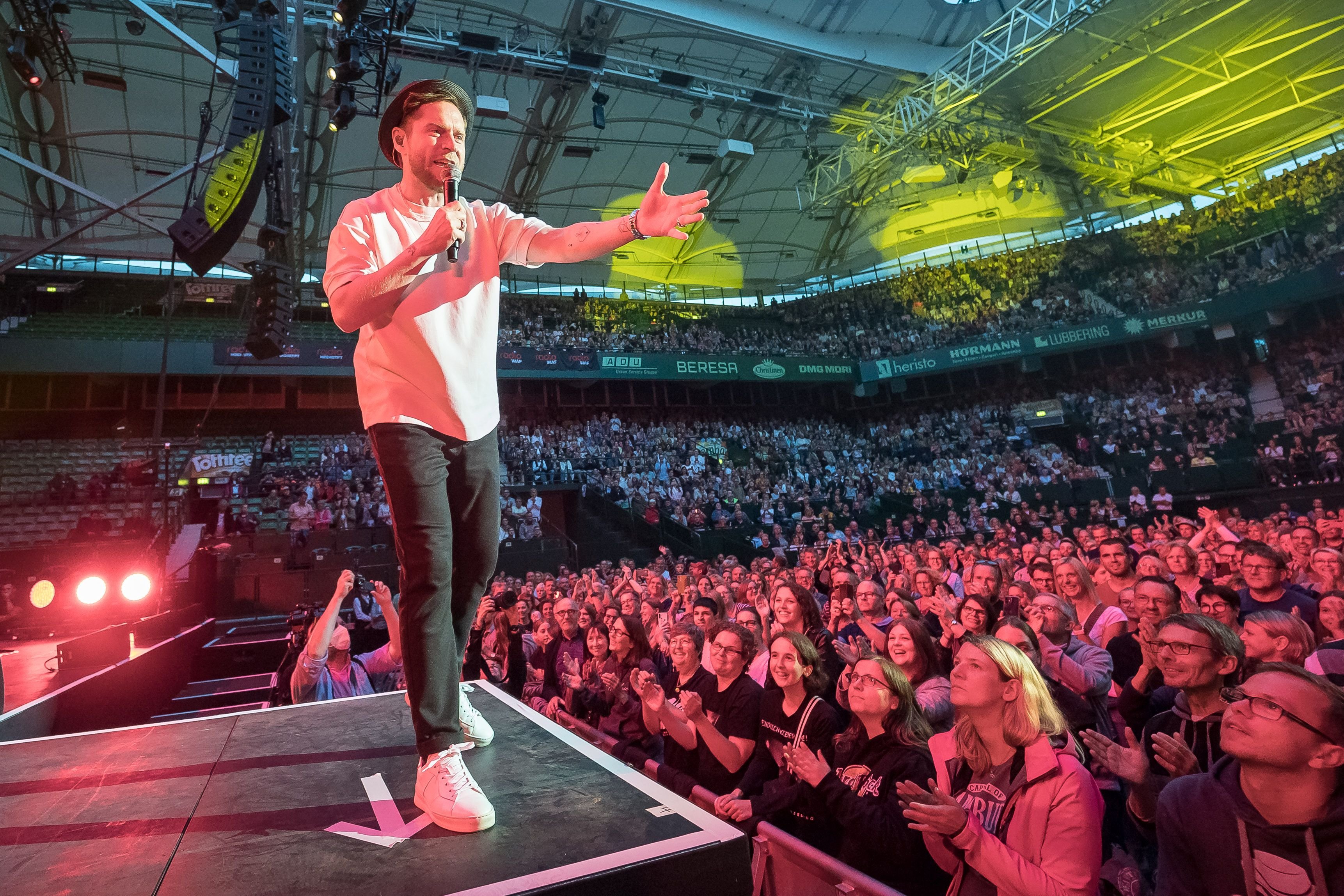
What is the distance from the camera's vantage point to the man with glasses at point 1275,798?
5.30 ft

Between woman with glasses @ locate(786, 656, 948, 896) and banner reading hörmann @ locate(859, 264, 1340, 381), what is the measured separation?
2103cm

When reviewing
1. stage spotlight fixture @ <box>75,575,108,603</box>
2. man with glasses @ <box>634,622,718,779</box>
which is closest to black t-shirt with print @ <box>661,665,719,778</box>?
man with glasses @ <box>634,622,718,779</box>

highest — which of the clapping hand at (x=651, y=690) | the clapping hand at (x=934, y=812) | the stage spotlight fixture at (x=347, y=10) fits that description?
the stage spotlight fixture at (x=347, y=10)

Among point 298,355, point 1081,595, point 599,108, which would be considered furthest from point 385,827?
point 298,355

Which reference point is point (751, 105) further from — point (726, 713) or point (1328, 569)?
point (726, 713)

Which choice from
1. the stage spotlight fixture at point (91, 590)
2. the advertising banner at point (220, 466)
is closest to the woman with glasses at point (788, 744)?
the stage spotlight fixture at point (91, 590)

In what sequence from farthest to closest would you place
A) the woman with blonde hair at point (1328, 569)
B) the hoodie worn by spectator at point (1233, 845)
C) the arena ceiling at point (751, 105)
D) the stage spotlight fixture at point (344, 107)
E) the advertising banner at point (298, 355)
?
the advertising banner at point (298, 355)
the arena ceiling at point (751, 105)
the stage spotlight fixture at point (344, 107)
the woman with blonde hair at point (1328, 569)
the hoodie worn by spectator at point (1233, 845)

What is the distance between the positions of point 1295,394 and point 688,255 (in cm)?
1770

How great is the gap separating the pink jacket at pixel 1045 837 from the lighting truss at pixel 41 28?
13286mm

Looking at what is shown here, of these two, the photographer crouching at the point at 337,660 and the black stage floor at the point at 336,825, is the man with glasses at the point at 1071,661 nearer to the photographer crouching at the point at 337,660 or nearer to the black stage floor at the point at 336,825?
the black stage floor at the point at 336,825

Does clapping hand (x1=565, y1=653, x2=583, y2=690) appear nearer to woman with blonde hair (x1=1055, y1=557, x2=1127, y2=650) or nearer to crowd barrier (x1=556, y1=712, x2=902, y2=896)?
crowd barrier (x1=556, y1=712, x2=902, y2=896)

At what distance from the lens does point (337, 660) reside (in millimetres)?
4496

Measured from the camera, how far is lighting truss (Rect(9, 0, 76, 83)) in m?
9.38

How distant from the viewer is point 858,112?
17266 millimetres
